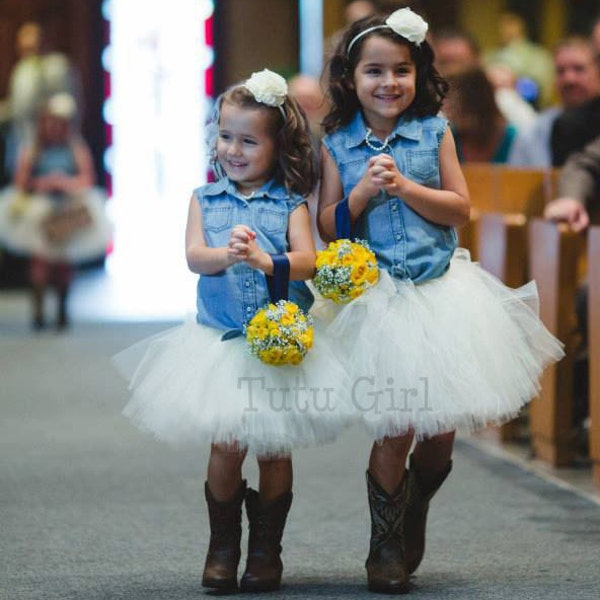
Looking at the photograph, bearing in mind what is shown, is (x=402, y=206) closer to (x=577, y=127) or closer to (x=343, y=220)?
(x=343, y=220)

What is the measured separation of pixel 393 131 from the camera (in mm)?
4148

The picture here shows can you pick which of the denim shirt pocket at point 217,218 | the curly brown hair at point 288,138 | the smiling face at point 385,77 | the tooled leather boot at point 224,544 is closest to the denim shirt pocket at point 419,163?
the smiling face at point 385,77

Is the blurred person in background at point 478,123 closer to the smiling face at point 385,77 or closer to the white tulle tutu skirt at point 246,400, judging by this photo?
the smiling face at point 385,77

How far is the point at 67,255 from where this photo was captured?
11.0 m

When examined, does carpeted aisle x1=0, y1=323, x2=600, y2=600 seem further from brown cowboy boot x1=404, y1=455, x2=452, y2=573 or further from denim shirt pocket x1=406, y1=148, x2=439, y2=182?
denim shirt pocket x1=406, y1=148, x2=439, y2=182

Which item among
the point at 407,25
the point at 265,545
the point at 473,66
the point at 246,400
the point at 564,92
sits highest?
the point at 473,66

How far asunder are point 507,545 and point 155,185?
1212cm

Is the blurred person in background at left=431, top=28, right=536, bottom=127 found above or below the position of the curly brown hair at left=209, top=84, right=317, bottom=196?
above

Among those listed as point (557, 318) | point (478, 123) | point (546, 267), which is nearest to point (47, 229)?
point (478, 123)

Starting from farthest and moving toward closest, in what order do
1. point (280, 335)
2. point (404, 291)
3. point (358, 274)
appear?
1. point (404, 291)
2. point (358, 274)
3. point (280, 335)

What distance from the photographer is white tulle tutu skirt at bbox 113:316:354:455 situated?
3891mm

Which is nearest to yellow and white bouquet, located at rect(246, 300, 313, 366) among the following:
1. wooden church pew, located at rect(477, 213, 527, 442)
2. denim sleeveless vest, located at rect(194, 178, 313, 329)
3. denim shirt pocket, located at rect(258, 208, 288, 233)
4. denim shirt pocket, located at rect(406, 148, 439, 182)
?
denim sleeveless vest, located at rect(194, 178, 313, 329)

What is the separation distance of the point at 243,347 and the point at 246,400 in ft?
0.49

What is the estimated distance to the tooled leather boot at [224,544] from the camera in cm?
409
